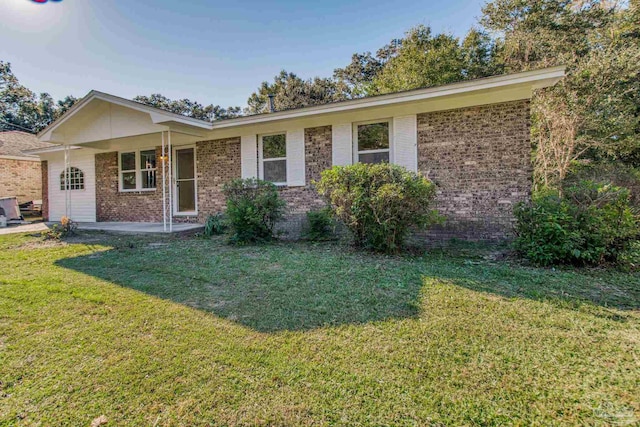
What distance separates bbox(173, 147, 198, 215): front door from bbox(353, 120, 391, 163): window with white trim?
17.6 ft

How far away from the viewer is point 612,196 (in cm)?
461

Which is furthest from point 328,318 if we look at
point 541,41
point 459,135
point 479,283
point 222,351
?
point 541,41

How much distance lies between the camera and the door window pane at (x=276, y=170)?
8.84 metres

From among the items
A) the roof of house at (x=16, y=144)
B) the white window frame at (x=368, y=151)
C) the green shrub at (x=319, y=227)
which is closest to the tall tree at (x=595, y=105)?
the white window frame at (x=368, y=151)

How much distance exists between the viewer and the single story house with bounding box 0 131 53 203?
1570 cm

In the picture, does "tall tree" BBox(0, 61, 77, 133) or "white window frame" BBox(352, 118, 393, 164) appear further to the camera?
"tall tree" BBox(0, 61, 77, 133)

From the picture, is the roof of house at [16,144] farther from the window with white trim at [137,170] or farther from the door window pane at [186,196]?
the door window pane at [186,196]

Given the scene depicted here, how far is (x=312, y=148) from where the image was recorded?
27.3ft

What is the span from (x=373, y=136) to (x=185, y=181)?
617 cm

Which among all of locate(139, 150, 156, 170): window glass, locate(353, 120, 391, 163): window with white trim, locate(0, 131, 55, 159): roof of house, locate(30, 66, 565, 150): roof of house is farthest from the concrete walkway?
locate(353, 120, 391, 163): window with white trim

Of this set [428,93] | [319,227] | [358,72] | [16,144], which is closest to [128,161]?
[319,227]

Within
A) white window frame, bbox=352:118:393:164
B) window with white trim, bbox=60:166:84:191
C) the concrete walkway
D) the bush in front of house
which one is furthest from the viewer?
window with white trim, bbox=60:166:84:191

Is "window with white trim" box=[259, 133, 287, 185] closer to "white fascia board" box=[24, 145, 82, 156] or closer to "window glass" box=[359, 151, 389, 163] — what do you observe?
"window glass" box=[359, 151, 389, 163]

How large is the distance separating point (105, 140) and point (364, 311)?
10092mm
